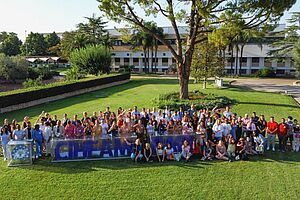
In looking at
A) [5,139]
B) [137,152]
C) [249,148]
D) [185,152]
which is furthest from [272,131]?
[5,139]

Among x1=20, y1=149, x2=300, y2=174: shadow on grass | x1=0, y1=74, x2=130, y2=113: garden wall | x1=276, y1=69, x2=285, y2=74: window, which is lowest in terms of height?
x1=20, y1=149, x2=300, y2=174: shadow on grass

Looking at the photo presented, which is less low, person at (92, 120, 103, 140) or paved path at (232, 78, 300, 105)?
paved path at (232, 78, 300, 105)

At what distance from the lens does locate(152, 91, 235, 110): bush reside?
76.0ft

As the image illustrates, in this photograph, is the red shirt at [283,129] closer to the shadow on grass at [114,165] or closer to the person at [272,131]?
the person at [272,131]

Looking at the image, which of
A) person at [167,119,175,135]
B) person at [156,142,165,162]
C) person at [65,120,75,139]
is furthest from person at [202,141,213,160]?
person at [65,120,75,139]

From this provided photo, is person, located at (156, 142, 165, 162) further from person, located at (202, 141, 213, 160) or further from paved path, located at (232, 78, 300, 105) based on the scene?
paved path, located at (232, 78, 300, 105)

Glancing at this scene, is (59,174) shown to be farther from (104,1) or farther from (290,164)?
(104,1)

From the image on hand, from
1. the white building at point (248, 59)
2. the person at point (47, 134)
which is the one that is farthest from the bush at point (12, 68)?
the person at point (47, 134)

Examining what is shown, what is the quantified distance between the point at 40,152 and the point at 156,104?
12.6m

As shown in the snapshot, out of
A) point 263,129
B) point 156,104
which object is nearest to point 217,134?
point 263,129

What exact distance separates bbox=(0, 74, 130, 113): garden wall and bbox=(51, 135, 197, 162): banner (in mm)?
11334

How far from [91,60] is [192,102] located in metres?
21.9

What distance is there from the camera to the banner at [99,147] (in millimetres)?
12766

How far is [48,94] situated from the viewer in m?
27.3
